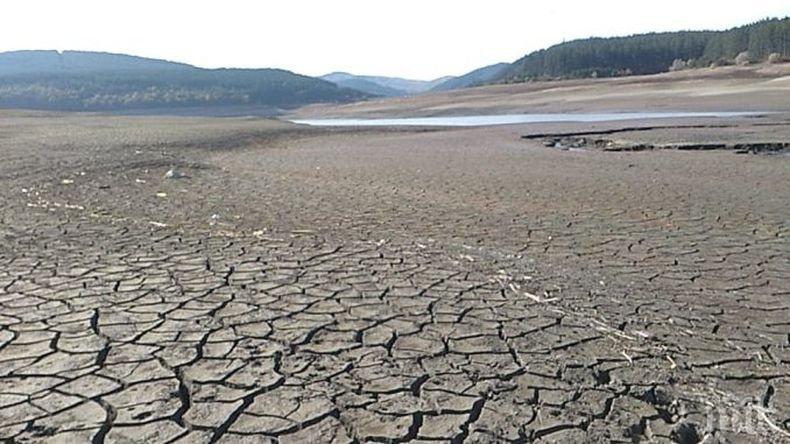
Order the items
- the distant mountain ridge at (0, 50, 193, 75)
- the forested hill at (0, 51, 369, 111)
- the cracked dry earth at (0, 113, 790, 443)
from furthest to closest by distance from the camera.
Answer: the distant mountain ridge at (0, 50, 193, 75) → the forested hill at (0, 51, 369, 111) → the cracked dry earth at (0, 113, 790, 443)

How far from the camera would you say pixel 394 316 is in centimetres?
397

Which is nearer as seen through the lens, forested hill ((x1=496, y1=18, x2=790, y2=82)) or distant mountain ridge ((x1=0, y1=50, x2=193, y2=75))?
forested hill ((x1=496, y1=18, x2=790, y2=82))

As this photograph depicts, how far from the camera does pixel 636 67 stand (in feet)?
291

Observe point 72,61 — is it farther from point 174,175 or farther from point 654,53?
point 174,175

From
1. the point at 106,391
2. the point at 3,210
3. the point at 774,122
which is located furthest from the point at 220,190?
the point at 774,122

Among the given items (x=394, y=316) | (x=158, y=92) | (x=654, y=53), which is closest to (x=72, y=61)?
(x=158, y=92)

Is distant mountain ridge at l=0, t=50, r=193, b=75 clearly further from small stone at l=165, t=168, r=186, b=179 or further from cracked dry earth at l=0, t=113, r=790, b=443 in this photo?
cracked dry earth at l=0, t=113, r=790, b=443

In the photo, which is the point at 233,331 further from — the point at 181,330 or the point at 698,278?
the point at 698,278

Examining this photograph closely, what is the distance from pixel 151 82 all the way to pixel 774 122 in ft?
285

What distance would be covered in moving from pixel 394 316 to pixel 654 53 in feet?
317

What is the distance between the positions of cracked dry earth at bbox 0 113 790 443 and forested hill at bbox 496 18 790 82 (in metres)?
73.4

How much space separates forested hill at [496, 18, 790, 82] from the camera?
73.7 meters

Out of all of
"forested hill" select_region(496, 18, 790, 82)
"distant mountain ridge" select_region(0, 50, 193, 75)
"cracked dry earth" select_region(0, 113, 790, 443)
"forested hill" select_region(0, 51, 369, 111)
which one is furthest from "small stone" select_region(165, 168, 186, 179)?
"distant mountain ridge" select_region(0, 50, 193, 75)

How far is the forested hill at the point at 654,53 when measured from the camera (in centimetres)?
7369
